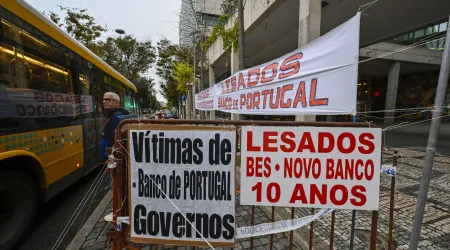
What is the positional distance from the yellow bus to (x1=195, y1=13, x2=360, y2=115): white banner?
12.6ft

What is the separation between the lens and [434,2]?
25.3 ft

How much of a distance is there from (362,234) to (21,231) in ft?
15.9

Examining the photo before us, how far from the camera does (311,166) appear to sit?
2062 mm

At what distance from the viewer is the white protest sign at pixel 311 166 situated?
203 cm

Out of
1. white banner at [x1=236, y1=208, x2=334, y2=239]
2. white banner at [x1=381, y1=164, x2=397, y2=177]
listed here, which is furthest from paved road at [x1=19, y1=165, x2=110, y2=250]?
white banner at [x1=381, y1=164, x2=397, y2=177]

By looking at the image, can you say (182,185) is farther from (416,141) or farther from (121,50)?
(121,50)

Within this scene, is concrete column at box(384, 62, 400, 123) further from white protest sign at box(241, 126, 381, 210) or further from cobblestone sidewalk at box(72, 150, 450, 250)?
white protest sign at box(241, 126, 381, 210)

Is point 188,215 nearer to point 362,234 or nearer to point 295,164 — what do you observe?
point 295,164

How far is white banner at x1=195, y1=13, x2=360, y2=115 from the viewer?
7.25 ft

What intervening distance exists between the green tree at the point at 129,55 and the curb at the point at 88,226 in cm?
2565

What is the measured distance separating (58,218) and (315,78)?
4869 millimetres

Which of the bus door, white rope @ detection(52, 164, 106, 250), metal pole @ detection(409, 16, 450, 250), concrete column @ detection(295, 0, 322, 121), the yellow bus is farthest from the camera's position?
concrete column @ detection(295, 0, 322, 121)

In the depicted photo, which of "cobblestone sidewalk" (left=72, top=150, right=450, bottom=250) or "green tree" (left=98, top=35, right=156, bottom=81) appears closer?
"cobblestone sidewalk" (left=72, top=150, right=450, bottom=250)

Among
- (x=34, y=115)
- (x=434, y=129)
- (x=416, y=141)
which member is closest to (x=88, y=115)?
(x=34, y=115)
